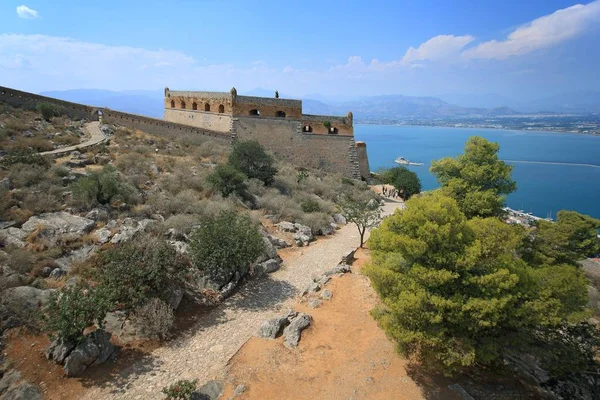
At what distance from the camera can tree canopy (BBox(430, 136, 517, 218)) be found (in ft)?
37.4

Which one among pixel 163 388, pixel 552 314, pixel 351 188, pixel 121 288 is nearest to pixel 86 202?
pixel 121 288

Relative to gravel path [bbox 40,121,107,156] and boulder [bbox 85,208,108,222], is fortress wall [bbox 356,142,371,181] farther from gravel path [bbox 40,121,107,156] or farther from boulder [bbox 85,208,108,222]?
boulder [bbox 85,208,108,222]

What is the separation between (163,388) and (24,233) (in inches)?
265

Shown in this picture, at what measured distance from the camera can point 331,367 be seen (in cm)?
729

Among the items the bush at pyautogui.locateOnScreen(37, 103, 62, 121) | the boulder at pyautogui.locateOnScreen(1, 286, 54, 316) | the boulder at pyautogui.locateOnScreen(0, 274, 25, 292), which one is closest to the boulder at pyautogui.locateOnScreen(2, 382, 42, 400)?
the boulder at pyautogui.locateOnScreen(1, 286, 54, 316)

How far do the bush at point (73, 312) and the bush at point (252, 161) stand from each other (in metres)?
12.8

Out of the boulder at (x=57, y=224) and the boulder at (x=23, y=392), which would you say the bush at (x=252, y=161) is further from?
the boulder at (x=23, y=392)

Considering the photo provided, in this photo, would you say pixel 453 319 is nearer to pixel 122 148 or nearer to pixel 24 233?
pixel 24 233

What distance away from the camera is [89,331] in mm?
7352

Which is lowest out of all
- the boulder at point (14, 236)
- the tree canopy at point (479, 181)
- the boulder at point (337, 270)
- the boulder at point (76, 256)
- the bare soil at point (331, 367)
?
the bare soil at point (331, 367)

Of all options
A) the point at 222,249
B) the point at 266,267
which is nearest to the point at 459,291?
the point at 222,249

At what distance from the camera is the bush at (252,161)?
19469mm

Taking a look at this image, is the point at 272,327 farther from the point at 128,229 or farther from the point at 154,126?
the point at 154,126

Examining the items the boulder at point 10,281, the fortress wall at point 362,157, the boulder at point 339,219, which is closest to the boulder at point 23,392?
the boulder at point 10,281
